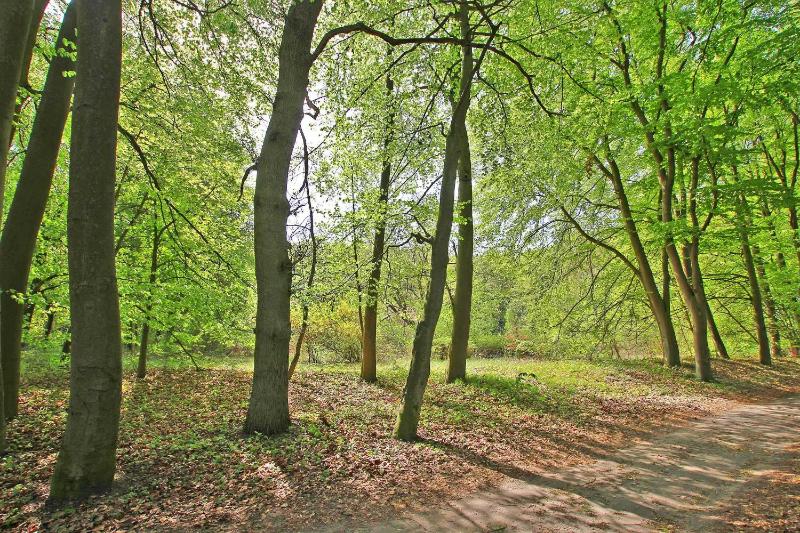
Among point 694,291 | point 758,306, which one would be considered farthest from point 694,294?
point 758,306

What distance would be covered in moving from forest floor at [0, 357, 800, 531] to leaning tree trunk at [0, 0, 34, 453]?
363cm

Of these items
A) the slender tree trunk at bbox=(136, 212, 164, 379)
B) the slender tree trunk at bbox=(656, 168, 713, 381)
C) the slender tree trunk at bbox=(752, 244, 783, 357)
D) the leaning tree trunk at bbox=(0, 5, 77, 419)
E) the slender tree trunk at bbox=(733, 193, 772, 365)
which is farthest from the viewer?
the slender tree trunk at bbox=(752, 244, 783, 357)

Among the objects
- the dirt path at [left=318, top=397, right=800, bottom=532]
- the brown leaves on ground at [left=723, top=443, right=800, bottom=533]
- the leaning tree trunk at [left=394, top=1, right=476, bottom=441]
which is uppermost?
the leaning tree trunk at [left=394, top=1, right=476, bottom=441]

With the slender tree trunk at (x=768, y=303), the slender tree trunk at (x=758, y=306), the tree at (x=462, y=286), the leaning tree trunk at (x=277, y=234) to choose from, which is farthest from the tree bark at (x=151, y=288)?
the slender tree trunk at (x=768, y=303)

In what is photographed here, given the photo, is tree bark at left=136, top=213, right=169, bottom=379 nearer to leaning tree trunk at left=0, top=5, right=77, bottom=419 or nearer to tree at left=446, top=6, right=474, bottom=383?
leaning tree trunk at left=0, top=5, right=77, bottom=419


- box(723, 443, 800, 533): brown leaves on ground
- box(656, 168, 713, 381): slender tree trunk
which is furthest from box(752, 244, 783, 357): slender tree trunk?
box(723, 443, 800, 533): brown leaves on ground

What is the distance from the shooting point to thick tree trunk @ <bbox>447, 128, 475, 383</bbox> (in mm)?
12352

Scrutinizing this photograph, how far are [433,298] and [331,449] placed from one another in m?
2.91

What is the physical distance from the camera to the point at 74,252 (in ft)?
15.2

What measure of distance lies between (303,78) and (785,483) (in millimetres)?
8938

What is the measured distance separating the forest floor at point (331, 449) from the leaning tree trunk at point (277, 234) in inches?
21.4

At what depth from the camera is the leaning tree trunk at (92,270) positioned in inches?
181

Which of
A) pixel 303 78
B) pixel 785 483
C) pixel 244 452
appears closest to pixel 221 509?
pixel 244 452

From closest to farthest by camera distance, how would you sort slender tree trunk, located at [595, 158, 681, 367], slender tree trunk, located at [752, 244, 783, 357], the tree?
1. the tree
2. slender tree trunk, located at [595, 158, 681, 367]
3. slender tree trunk, located at [752, 244, 783, 357]
